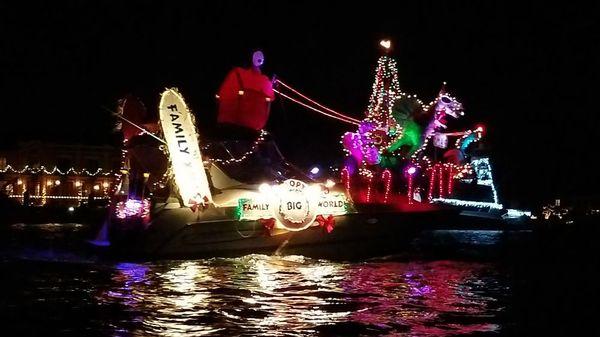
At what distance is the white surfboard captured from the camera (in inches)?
582

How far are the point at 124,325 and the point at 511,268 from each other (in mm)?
8896

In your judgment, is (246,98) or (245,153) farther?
(246,98)

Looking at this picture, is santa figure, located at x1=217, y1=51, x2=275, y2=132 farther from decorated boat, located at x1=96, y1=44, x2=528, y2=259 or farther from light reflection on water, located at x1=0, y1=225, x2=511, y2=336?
light reflection on water, located at x1=0, y1=225, x2=511, y2=336

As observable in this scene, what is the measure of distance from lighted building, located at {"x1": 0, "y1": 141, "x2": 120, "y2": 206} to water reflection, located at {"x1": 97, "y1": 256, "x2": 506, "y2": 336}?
47361 millimetres

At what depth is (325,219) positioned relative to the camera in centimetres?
1573

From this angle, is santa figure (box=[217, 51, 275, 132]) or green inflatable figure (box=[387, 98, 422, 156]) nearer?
santa figure (box=[217, 51, 275, 132])

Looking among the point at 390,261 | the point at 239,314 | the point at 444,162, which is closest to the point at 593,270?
the point at 390,261

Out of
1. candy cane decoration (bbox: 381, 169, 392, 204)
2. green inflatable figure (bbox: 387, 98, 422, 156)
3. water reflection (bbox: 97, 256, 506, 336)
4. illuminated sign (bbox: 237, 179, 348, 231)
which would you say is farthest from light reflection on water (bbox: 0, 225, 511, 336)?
green inflatable figure (bbox: 387, 98, 422, 156)

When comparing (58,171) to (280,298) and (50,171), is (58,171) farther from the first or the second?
(280,298)

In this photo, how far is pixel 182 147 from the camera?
14844 mm

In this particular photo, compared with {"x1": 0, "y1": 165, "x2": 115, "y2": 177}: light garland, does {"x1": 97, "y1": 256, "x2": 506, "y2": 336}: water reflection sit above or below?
below

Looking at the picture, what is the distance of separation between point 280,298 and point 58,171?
55328mm

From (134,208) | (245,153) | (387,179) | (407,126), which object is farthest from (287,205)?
(407,126)

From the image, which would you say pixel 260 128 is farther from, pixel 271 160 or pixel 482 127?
pixel 482 127
